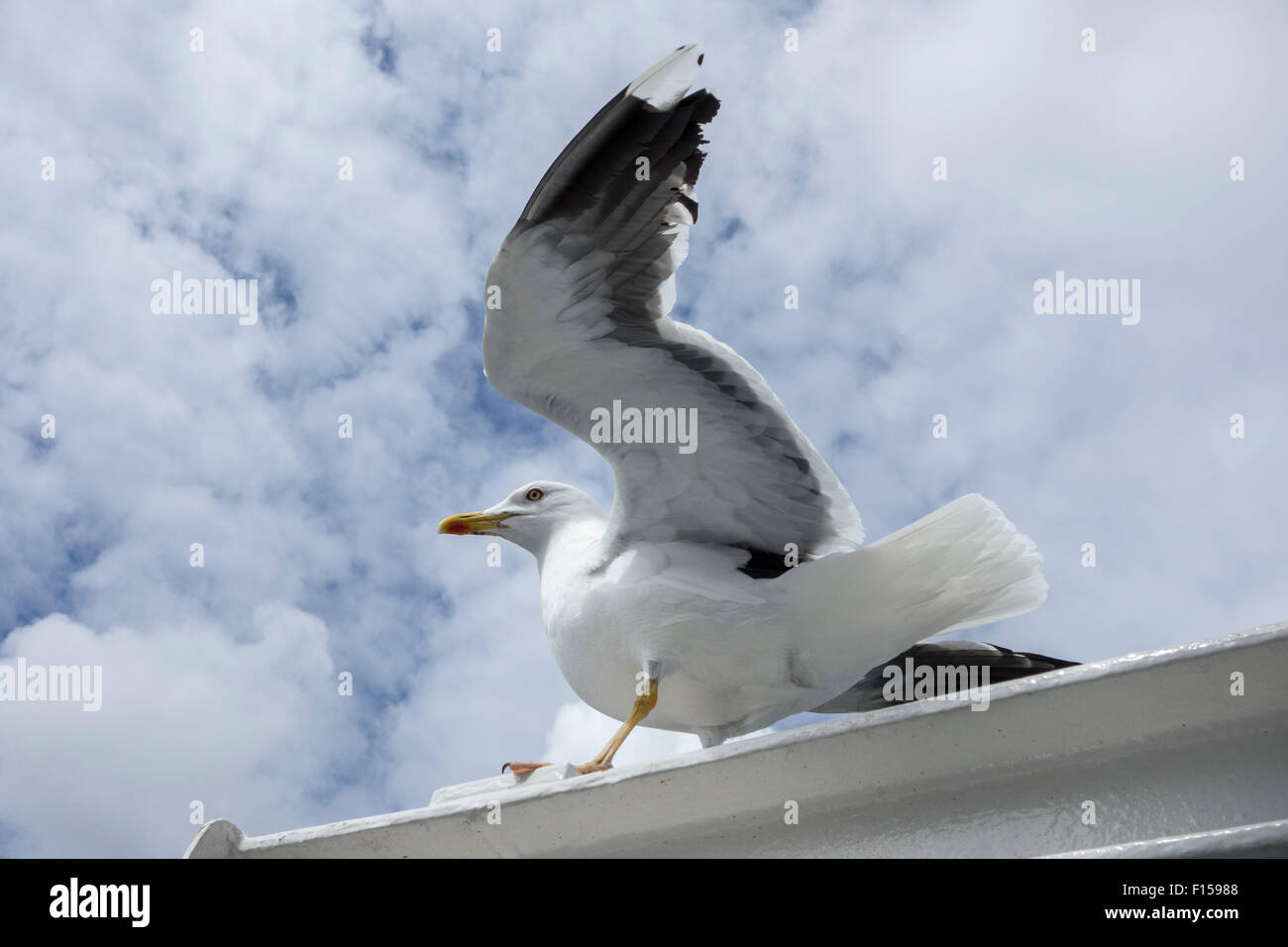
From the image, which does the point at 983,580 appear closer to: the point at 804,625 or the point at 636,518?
the point at 804,625

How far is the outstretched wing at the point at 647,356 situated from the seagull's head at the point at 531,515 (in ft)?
1.49

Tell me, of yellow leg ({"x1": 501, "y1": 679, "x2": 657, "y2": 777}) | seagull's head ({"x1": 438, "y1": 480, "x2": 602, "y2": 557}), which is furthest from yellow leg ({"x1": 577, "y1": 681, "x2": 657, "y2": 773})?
seagull's head ({"x1": 438, "y1": 480, "x2": 602, "y2": 557})

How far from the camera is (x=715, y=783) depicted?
1.85 metres

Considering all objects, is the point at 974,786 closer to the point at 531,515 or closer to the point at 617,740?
the point at 617,740

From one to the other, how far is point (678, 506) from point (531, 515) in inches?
26.4

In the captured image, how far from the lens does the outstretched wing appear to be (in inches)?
117

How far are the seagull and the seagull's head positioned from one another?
31cm

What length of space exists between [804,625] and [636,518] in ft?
2.05

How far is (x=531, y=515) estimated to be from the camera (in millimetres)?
3783

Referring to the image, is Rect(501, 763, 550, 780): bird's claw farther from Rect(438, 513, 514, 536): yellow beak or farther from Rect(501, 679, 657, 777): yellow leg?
Rect(438, 513, 514, 536): yellow beak
